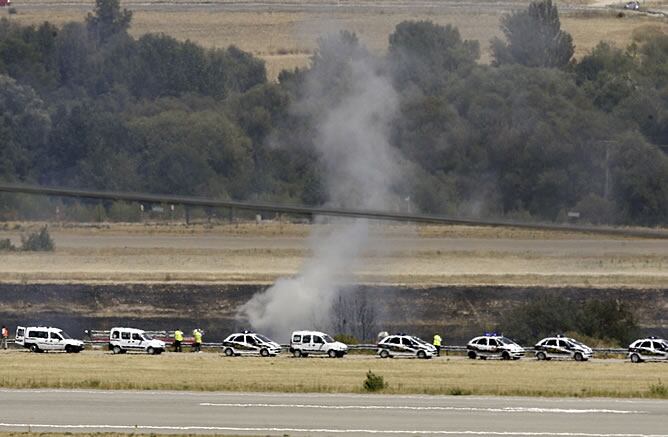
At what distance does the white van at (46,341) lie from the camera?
56.6 metres

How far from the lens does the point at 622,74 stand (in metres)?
90.8

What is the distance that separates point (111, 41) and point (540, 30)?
21.0m

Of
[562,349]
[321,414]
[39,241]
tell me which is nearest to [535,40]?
[39,241]

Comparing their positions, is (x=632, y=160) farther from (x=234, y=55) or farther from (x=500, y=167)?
(x=234, y=55)

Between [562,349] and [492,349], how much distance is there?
6.80 ft

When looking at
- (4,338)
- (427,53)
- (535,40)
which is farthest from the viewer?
(535,40)

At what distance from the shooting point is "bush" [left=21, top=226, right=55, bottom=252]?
245 ft

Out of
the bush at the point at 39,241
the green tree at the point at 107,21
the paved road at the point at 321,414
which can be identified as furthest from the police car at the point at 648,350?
the green tree at the point at 107,21


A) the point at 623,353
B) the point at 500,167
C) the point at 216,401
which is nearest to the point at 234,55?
the point at 500,167

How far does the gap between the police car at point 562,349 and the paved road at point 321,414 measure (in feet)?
52.0

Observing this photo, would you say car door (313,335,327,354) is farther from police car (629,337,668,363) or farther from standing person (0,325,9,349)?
standing person (0,325,9,349)

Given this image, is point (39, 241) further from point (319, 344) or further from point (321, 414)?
point (321, 414)

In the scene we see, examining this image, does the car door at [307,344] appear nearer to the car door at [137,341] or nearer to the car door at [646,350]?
the car door at [137,341]

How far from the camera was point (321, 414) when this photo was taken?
3547cm
